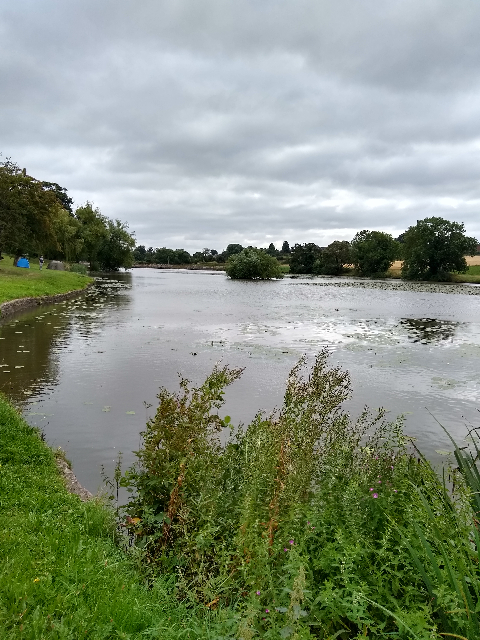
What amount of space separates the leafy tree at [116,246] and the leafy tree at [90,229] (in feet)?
8.87

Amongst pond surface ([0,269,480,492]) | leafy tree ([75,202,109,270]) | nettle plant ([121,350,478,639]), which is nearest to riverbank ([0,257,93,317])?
pond surface ([0,269,480,492])

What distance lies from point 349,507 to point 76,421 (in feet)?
18.0

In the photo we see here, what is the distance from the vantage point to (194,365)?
12.4 metres

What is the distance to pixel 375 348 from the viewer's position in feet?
52.1

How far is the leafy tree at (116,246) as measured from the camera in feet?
261

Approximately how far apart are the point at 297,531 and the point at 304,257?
387 ft

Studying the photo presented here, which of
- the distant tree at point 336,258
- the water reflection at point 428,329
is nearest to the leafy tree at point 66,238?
the water reflection at point 428,329

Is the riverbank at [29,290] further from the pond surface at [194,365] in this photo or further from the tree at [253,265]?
the tree at [253,265]

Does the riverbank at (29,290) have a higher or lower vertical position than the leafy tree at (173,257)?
lower

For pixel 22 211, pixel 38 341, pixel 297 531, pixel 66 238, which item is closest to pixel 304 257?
pixel 66 238

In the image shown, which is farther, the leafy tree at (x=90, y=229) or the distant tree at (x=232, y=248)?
the distant tree at (x=232, y=248)

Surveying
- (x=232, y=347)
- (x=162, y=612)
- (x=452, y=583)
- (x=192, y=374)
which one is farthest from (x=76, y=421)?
(x=232, y=347)

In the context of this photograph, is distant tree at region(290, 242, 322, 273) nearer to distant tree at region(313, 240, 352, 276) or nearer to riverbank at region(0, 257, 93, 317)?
distant tree at region(313, 240, 352, 276)

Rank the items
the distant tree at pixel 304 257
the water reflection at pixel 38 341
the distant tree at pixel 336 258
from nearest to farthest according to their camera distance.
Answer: the water reflection at pixel 38 341 < the distant tree at pixel 336 258 < the distant tree at pixel 304 257
